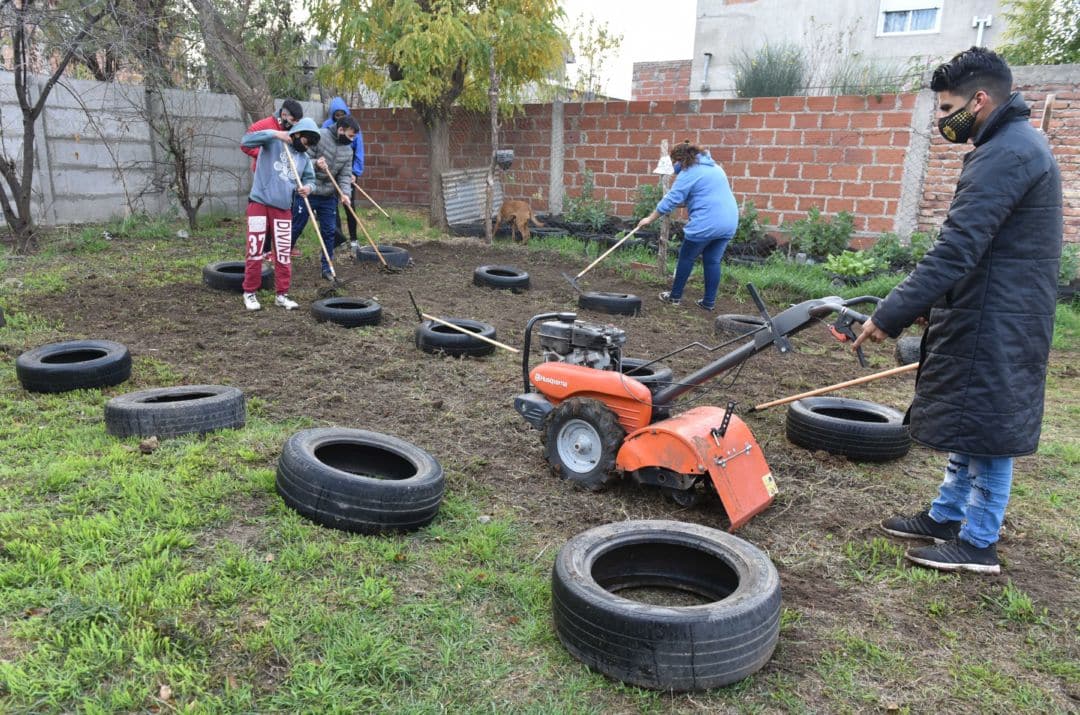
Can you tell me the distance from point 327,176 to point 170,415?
5.46m

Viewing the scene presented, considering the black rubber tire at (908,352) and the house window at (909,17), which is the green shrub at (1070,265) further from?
the house window at (909,17)

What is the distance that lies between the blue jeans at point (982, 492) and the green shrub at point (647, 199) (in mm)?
8113

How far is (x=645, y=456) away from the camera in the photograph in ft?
12.1

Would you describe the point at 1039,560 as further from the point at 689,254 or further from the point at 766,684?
the point at 689,254

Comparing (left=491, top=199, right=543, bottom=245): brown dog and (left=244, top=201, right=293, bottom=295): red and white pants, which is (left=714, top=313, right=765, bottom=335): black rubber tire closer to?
(left=244, top=201, right=293, bottom=295): red and white pants

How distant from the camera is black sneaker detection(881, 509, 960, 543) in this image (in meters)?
3.55

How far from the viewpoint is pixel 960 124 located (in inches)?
122

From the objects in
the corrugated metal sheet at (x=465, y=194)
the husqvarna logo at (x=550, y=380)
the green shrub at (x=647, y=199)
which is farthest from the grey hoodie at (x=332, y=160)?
the husqvarna logo at (x=550, y=380)

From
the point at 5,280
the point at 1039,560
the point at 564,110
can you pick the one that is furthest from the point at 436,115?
the point at 1039,560

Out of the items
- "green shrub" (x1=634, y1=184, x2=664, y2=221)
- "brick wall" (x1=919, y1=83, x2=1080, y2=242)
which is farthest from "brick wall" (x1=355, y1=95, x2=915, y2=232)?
"brick wall" (x1=919, y1=83, x2=1080, y2=242)

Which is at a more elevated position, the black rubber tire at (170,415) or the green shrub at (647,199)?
the green shrub at (647,199)

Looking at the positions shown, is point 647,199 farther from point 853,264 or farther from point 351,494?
point 351,494

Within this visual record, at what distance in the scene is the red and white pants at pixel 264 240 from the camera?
23.1 feet

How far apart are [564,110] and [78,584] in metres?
11.0
